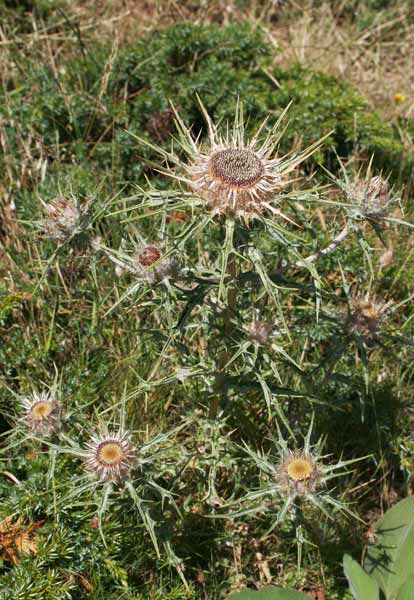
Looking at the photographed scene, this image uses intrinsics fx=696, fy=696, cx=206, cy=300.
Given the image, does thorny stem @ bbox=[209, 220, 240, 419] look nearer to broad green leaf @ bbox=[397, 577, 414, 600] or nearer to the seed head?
the seed head

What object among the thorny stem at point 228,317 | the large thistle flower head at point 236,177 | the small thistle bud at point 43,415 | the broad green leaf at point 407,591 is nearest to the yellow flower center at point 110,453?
the small thistle bud at point 43,415

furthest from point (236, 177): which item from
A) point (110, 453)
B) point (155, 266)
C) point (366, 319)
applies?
point (110, 453)

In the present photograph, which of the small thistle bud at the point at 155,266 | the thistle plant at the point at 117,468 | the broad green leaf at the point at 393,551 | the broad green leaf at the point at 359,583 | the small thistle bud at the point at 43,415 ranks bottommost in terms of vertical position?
the broad green leaf at the point at 393,551

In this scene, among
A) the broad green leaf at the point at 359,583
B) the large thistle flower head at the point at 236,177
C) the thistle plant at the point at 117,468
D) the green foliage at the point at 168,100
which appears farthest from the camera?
the green foliage at the point at 168,100

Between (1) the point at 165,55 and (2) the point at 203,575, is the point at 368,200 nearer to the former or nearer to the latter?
(2) the point at 203,575

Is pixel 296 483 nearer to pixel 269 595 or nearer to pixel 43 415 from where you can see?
pixel 269 595

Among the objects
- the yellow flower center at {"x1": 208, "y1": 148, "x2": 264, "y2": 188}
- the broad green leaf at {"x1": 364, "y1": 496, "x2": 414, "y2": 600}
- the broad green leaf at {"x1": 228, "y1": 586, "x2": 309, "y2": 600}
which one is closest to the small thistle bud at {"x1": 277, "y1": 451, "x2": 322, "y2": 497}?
the broad green leaf at {"x1": 228, "y1": 586, "x2": 309, "y2": 600}

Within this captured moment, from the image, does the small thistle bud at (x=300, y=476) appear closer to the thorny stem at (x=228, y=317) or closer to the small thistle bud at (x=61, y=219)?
the thorny stem at (x=228, y=317)

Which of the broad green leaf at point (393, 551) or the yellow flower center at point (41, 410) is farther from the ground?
the yellow flower center at point (41, 410)
